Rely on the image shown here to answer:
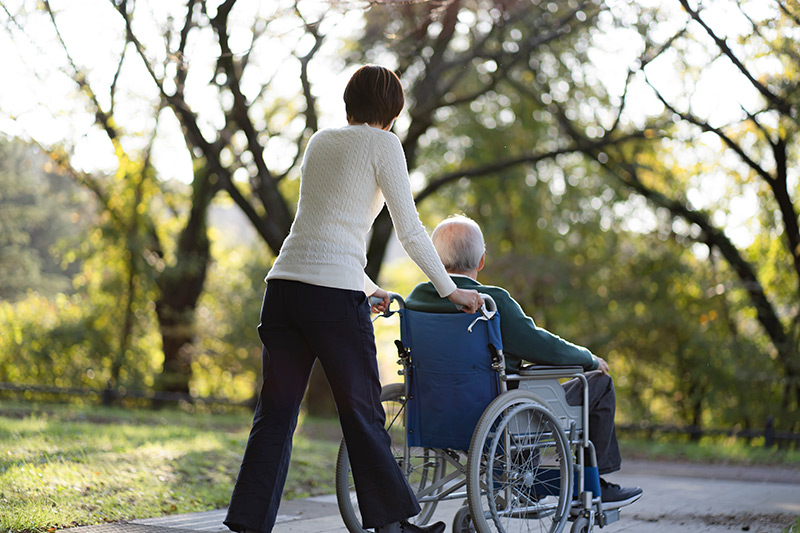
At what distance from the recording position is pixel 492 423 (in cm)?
283

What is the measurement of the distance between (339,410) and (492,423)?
0.51 meters

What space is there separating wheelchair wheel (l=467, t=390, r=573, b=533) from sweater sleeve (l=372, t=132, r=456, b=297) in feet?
1.53

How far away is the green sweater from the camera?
3051 mm

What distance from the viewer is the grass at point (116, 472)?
3436 mm

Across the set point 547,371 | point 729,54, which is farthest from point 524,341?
point 729,54

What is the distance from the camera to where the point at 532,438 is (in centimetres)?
303

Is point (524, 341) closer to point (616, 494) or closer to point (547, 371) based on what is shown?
point (547, 371)

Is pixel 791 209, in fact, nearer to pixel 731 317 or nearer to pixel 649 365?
pixel 731 317

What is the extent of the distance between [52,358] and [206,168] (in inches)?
131

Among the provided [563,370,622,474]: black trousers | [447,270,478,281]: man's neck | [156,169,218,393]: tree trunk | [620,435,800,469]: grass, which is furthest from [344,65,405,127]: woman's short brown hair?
[156,169,218,393]: tree trunk

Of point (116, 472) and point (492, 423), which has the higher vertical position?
point (492, 423)

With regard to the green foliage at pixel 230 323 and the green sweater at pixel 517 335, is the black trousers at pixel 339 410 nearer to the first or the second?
the green sweater at pixel 517 335

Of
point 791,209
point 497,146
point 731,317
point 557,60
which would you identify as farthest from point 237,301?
point 791,209

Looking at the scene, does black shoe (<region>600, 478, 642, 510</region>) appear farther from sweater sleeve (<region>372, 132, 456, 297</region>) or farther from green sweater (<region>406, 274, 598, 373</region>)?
sweater sleeve (<region>372, 132, 456, 297</region>)
